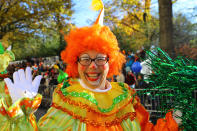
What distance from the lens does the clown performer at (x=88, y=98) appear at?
1.49 m

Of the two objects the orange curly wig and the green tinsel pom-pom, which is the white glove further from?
the green tinsel pom-pom

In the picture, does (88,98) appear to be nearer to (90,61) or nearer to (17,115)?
(90,61)

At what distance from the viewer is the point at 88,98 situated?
1.73m

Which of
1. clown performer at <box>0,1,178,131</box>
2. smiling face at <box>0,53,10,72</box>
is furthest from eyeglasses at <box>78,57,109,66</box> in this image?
smiling face at <box>0,53,10,72</box>

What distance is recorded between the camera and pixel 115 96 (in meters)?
1.87

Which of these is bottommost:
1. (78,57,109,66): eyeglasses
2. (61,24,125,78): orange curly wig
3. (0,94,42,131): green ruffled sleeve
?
(0,94,42,131): green ruffled sleeve

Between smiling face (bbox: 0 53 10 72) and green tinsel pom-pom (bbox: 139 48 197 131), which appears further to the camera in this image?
smiling face (bbox: 0 53 10 72)

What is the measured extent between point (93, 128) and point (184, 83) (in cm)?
80

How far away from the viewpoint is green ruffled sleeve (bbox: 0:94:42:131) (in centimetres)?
140

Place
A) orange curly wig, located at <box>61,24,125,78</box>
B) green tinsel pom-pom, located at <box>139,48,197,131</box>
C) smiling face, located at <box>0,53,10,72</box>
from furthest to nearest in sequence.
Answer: smiling face, located at <box>0,53,10,72</box> → orange curly wig, located at <box>61,24,125,78</box> → green tinsel pom-pom, located at <box>139,48,197,131</box>

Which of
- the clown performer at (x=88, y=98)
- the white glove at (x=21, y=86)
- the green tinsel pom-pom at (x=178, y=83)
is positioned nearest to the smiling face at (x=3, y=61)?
the clown performer at (x=88, y=98)

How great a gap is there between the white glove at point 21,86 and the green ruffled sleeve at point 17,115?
0.16 feet

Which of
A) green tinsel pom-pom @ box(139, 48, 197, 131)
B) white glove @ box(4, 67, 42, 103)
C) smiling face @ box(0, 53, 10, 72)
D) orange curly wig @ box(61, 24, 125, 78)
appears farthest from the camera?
smiling face @ box(0, 53, 10, 72)

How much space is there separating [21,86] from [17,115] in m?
0.21
